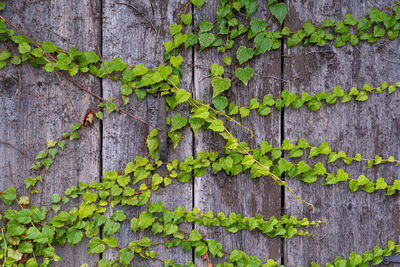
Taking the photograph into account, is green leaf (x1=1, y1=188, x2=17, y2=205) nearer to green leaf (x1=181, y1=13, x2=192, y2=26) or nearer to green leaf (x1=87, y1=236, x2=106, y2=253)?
green leaf (x1=87, y1=236, x2=106, y2=253)

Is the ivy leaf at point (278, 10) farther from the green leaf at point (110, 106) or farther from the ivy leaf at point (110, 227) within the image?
the ivy leaf at point (110, 227)

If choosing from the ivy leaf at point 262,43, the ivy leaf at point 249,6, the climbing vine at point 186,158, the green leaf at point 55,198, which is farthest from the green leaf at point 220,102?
the green leaf at point 55,198

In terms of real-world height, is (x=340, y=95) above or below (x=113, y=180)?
above

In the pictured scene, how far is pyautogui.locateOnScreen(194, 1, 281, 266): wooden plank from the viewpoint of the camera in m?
1.43

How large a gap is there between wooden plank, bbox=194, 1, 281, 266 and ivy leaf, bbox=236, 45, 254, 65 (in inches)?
1.7

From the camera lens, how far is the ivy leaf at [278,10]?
1391 millimetres

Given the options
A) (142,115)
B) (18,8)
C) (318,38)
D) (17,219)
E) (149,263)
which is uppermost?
(18,8)

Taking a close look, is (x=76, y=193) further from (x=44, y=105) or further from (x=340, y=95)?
(x=340, y=95)

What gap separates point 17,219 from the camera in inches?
52.9

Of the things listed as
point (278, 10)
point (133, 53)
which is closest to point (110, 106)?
point (133, 53)

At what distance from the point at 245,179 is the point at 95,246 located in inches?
25.9

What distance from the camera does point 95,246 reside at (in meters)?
1.38

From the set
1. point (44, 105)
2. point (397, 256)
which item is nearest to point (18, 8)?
point (44, 105)

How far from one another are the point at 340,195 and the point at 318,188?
0.10 meters
